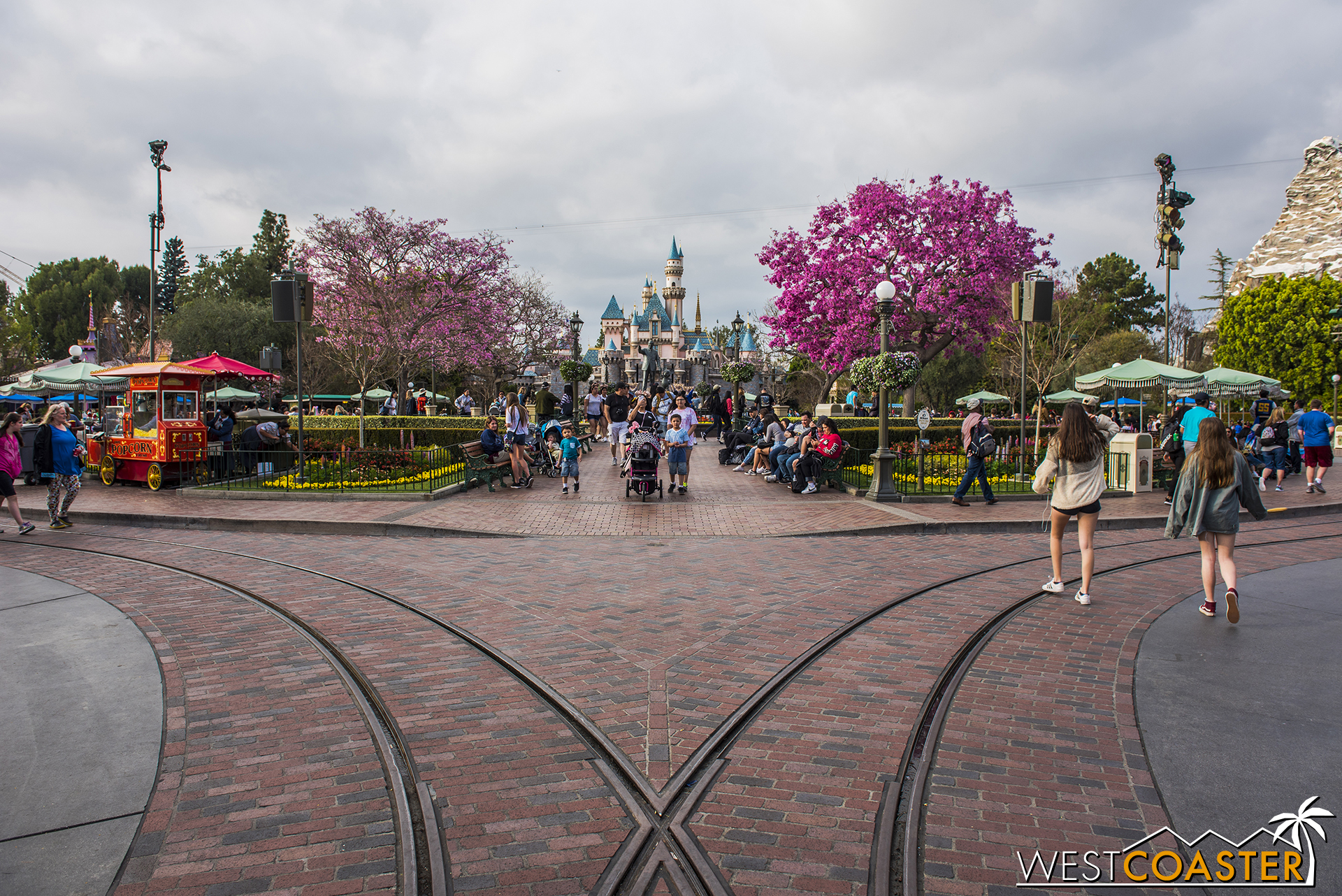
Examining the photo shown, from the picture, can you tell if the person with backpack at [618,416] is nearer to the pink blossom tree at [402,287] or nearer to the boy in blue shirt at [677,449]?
the boy in blue shirt at [677,449]

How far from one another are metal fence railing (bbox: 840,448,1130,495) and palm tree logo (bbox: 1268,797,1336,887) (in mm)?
9938

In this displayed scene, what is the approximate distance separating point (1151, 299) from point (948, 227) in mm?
40928

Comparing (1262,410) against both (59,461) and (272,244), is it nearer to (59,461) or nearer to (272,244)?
(59,461)

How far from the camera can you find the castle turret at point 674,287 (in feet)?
456

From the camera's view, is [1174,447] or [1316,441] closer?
[1174,447]

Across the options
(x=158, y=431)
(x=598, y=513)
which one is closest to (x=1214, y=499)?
(x=598, y=513)

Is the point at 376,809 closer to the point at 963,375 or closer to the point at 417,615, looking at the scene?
the point at 417,615

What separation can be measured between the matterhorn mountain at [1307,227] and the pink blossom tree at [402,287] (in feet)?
233

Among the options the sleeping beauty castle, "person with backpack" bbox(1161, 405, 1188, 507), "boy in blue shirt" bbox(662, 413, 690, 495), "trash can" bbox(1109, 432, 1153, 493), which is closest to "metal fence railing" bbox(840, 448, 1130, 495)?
"trash can" bbox(1109, 432, 1153, 493)

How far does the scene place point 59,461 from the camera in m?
10.7

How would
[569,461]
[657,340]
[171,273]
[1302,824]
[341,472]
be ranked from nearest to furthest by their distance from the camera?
[1302,824] < [341,472] < [569,461] < [171,273] < [657,340]

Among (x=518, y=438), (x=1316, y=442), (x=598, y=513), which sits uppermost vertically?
(x=518, y=438)

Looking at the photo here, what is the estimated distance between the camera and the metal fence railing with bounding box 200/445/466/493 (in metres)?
13.5

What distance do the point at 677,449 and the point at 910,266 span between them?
1539cm
